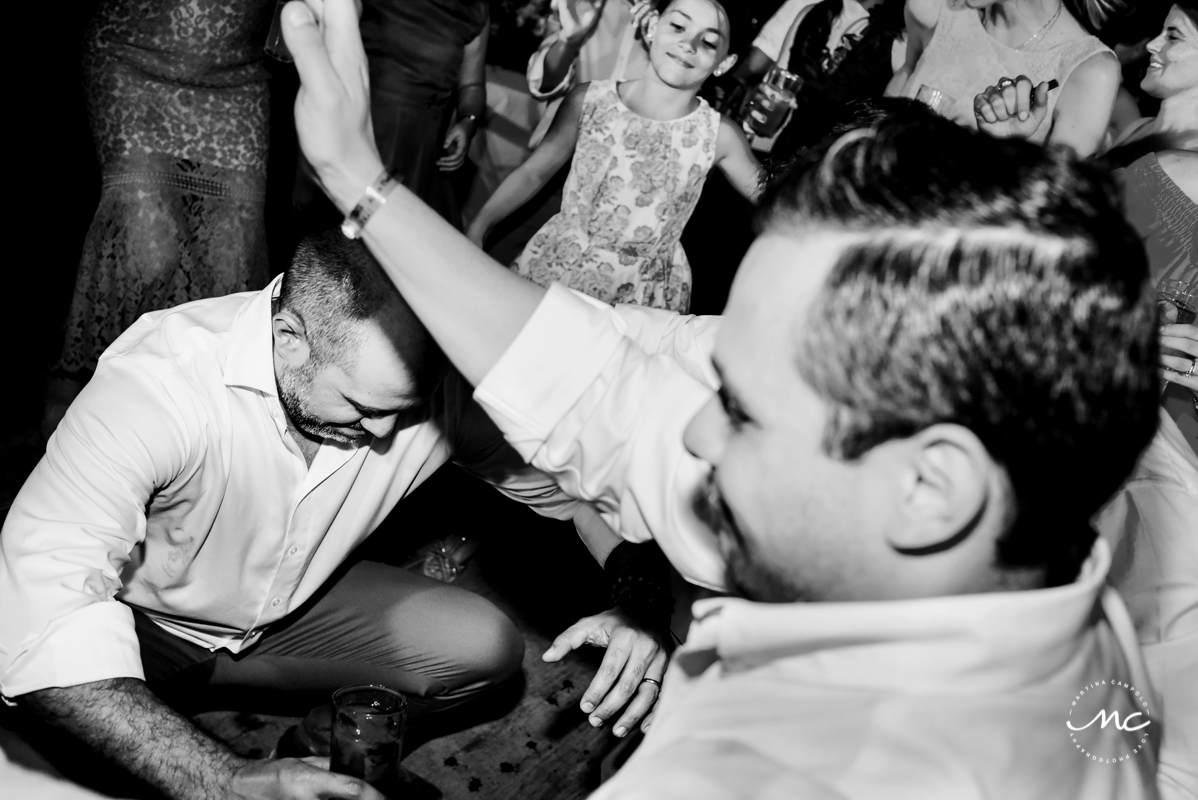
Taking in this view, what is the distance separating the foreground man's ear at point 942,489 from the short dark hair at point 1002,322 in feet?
0.05

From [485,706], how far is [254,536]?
0.85 meters

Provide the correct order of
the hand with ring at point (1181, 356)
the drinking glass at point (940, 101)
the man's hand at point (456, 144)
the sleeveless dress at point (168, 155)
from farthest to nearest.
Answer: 1. the man's hand at point (456, 144)
2. the drinking glass at point (940, 101)
3. the sleeveless dress at point (168, 155)
4. the hand with ring at point (1181, 356)

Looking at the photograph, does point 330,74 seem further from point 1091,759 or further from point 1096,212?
point 1091,759

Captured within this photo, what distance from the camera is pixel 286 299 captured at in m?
1.88

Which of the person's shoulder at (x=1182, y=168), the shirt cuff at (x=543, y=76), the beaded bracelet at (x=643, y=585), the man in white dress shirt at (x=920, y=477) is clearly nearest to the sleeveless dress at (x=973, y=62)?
the person's shoulder at (x=1182, y=168)

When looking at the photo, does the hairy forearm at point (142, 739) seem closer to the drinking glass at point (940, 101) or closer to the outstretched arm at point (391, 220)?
the outstretched arm at point (391, 220)

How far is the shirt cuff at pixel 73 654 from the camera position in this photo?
153 cm

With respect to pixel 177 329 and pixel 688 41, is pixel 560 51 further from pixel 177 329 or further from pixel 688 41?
pixel 177 329

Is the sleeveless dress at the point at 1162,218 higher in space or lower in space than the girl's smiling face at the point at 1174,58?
lower

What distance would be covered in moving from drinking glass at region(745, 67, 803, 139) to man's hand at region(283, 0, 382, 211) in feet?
8.38

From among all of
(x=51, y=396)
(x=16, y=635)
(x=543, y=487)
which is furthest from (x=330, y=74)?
(x=51, y=396)

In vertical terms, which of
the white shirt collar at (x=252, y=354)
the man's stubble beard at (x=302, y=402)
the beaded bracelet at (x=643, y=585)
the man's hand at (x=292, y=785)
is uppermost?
the white shirt collar at (x=252, y=354)

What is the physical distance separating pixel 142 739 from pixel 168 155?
1787mm

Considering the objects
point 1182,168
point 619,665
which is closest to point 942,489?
point 619,665
